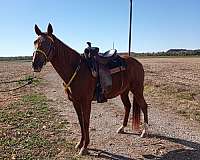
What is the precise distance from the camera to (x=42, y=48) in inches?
268

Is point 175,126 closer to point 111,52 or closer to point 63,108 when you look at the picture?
point 111,52

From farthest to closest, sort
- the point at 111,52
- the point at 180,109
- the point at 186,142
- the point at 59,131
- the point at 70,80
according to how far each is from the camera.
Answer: the point at 180,109
the point at 59,131
the point at 111,52
the point at 186,142
the point at 70,80

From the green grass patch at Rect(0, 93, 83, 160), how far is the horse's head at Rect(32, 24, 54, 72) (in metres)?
1.85

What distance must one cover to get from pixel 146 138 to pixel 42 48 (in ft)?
11.3

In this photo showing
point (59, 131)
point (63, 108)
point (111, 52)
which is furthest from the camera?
point (63, 108)

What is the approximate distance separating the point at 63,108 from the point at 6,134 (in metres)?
4.05

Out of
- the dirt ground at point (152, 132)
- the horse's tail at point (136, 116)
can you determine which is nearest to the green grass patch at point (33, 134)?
the dirt ground at point (152, 132)

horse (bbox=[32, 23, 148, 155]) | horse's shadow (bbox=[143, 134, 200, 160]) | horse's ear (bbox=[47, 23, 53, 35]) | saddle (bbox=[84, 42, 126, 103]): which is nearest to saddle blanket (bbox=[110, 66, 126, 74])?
saddle (bbox=[84, 42, 126, 103])

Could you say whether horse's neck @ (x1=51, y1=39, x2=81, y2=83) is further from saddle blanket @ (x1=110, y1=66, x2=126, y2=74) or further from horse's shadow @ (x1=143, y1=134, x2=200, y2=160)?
horse's shadow @ (x1=143, y1=134, x2=200, y2=160)

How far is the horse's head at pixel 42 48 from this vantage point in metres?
6.73

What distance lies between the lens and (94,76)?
24.6ft

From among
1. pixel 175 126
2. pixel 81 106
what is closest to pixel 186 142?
pixel 175 126

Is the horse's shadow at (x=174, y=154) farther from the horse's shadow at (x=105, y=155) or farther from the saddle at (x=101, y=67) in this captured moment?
the saddle at (x=101, y=67)

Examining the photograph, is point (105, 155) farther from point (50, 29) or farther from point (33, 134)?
point (50, 29)
